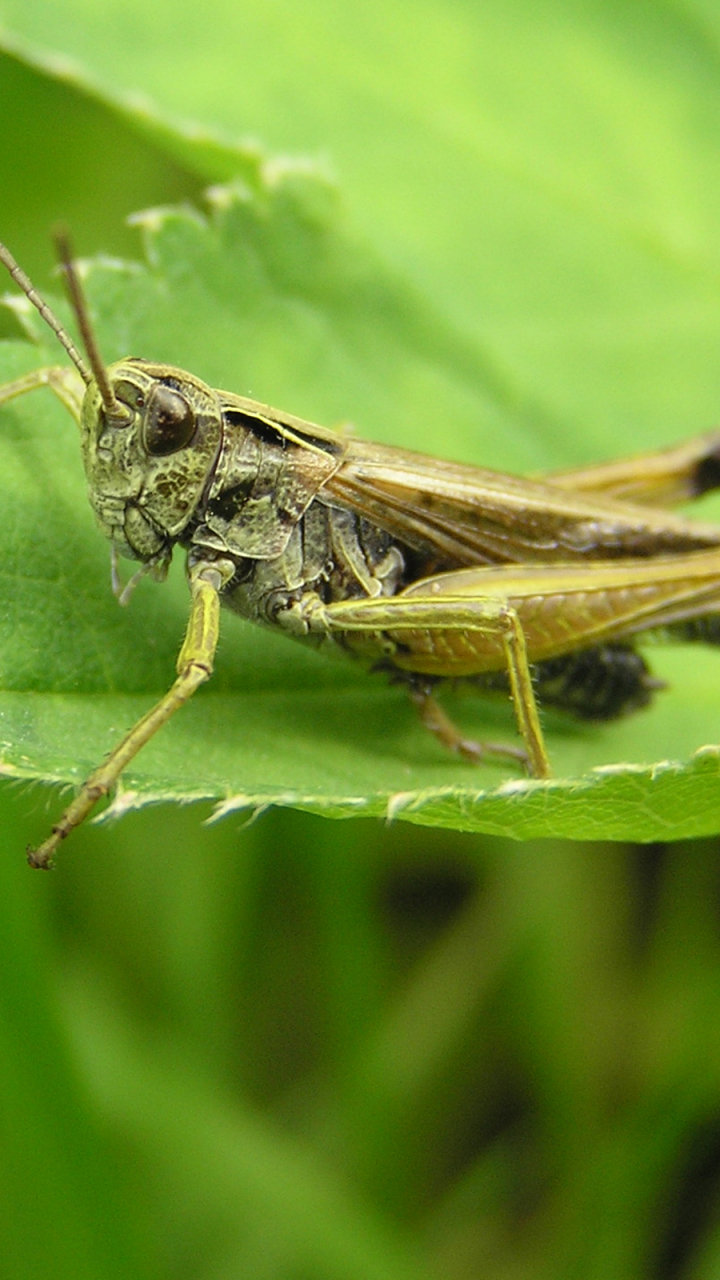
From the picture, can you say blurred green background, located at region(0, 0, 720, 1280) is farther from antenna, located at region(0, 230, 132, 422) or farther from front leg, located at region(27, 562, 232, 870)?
antenna, located at region(0, 230, 132, 422)

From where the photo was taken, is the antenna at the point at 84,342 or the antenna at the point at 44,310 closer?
the antenna at the point at 84,342

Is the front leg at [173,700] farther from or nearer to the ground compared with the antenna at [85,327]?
nearer to the ground

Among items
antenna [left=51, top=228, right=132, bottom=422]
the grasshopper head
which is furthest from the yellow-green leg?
antenna [left=51, top=228, right=132, bottom=422]

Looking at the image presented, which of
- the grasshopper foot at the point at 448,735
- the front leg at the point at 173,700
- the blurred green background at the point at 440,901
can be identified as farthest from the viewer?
the blurred green background at the point at 440,901

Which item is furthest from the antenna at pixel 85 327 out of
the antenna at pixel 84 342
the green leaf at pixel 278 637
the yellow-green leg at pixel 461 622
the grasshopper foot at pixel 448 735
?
the grasshopper foot at pixel 448 735

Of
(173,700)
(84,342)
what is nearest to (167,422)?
(84,342)

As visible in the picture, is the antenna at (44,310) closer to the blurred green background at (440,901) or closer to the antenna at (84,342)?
the antenna at (84,342)

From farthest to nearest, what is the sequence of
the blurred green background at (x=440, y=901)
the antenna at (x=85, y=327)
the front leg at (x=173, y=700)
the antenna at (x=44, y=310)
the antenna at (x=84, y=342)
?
the blurred green background at (x=440, y=901)
the antenna at (x=44, y=310)
the antenna at (x=84, y=342)
the front leg at (x=173, y=700)
the antenna at (x=85, y=327)
